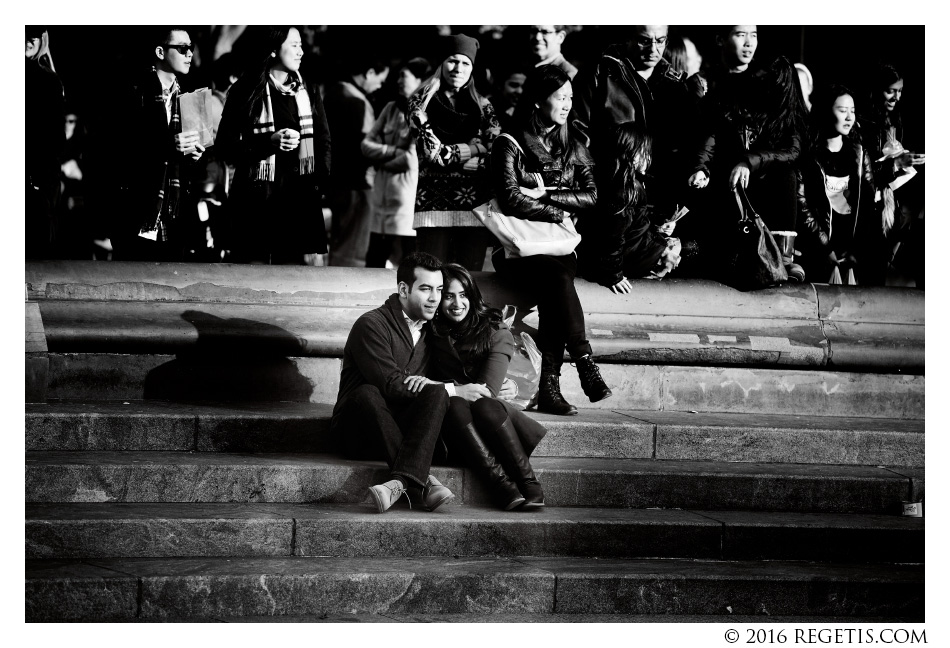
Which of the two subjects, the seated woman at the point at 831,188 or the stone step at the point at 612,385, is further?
the seated woman at the point at 831,188

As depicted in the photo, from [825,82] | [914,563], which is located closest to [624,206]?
[825,82]

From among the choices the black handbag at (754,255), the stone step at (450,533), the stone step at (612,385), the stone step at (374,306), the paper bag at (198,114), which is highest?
the paper bag at (198,114)

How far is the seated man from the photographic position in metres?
→ 5.15

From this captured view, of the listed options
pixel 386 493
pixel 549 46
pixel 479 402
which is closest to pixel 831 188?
pixel 549 46

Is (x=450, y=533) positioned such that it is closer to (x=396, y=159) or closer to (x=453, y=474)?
(x=453, y=474)

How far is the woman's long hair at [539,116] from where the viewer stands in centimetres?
670

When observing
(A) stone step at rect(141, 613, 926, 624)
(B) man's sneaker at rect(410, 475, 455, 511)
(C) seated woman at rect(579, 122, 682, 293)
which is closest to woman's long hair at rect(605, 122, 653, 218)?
(C) seated woman at rect(579, 122, 682, 293)

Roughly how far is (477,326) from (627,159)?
7.21ft

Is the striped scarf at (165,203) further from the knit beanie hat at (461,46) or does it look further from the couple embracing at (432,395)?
the couple embracing at (432,395)

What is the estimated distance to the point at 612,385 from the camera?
23.2 feet

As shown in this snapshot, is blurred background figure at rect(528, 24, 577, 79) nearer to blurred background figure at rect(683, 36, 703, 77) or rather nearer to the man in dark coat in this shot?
the man in dark coat

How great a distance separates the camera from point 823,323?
24.2 ft

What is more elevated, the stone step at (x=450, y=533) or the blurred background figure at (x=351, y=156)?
the blurred background figure at (x=351, y=156)

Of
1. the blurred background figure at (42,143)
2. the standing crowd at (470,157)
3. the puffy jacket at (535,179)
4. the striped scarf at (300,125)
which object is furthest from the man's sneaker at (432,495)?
the blurred background figure at (42,143)
